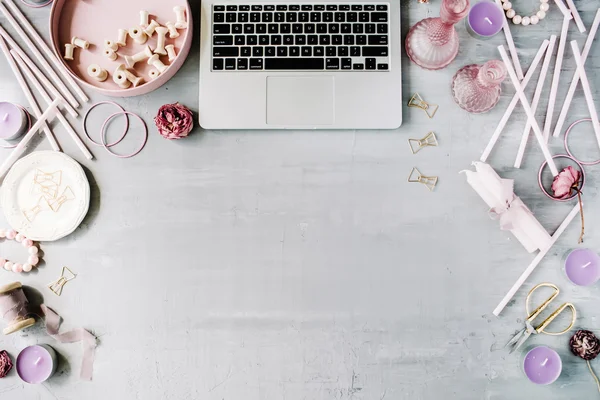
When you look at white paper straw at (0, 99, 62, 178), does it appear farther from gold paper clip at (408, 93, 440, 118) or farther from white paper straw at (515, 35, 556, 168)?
white paper straw at (515, 35, 556, 168)

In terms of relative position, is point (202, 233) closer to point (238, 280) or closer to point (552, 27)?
point (238, 280)

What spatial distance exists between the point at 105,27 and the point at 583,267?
3.42 ft

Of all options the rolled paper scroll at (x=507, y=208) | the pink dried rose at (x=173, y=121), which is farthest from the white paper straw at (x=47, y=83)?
the rolled paper scroll at (x=507, y=208)

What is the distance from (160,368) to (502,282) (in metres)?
0.68

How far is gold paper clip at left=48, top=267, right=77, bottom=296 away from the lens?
0.93 metres

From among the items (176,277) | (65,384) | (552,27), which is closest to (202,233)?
(176,277)

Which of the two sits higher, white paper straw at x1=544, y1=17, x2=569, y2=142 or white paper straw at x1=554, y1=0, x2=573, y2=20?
white paper straw at x1=554, y1=0, x2=573, y2=20

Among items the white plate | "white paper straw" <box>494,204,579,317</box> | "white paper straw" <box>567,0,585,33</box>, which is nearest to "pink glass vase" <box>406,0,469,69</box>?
"white paper straw" <box>567,0,585,33</box>

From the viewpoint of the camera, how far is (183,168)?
944 millimetres

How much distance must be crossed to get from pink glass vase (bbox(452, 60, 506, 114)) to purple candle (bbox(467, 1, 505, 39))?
0.23 ft

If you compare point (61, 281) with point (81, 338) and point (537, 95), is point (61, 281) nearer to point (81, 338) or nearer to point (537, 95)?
point (81, 338)

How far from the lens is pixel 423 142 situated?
0.94 meters

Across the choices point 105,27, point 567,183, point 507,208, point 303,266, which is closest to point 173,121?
point 105,27

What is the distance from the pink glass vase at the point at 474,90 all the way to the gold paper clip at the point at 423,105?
5 centimetres
